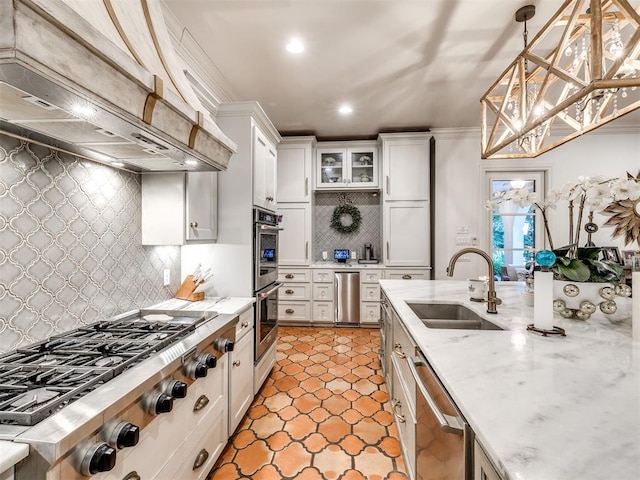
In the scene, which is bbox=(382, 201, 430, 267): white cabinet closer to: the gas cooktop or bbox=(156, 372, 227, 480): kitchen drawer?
bbox=(156, 372, 227, 480): kitchen drawer

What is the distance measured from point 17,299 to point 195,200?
1009mm

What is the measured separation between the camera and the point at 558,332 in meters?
1.17

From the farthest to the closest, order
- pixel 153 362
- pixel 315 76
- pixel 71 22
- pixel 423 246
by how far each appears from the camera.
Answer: pixel 423 246
pixel 315 76
pixel 153 362
pixel 71 22

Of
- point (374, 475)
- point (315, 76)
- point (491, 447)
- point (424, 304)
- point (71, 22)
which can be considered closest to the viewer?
point (491, 447)

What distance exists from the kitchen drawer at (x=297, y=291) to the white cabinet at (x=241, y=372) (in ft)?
6.65

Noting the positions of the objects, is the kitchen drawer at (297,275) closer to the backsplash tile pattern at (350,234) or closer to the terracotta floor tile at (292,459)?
the backsplash tile pattern at (350,234)

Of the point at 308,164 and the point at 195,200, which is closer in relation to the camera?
the point at 195,200

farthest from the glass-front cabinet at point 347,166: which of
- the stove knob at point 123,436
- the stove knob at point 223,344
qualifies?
the stove knob at point 123,436

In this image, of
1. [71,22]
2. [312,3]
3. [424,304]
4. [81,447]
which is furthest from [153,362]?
[312,3]

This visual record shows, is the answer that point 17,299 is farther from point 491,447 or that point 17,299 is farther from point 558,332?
point 558,332

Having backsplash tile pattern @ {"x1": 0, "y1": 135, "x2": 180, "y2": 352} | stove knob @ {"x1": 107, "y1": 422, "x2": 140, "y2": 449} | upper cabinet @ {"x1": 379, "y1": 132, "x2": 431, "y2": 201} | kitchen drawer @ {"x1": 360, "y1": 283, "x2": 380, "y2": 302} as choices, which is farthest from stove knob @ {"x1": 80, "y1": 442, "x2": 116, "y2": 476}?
upper cabinet @ {"x1": 379, "y1": 132, "x2": 431, "y2": 201}

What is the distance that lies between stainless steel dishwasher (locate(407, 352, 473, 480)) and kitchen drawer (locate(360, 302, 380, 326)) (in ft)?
9.50

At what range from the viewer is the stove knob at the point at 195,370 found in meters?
1.27

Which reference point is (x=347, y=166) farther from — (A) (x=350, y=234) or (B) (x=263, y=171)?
(B) (x=263, y=171)
